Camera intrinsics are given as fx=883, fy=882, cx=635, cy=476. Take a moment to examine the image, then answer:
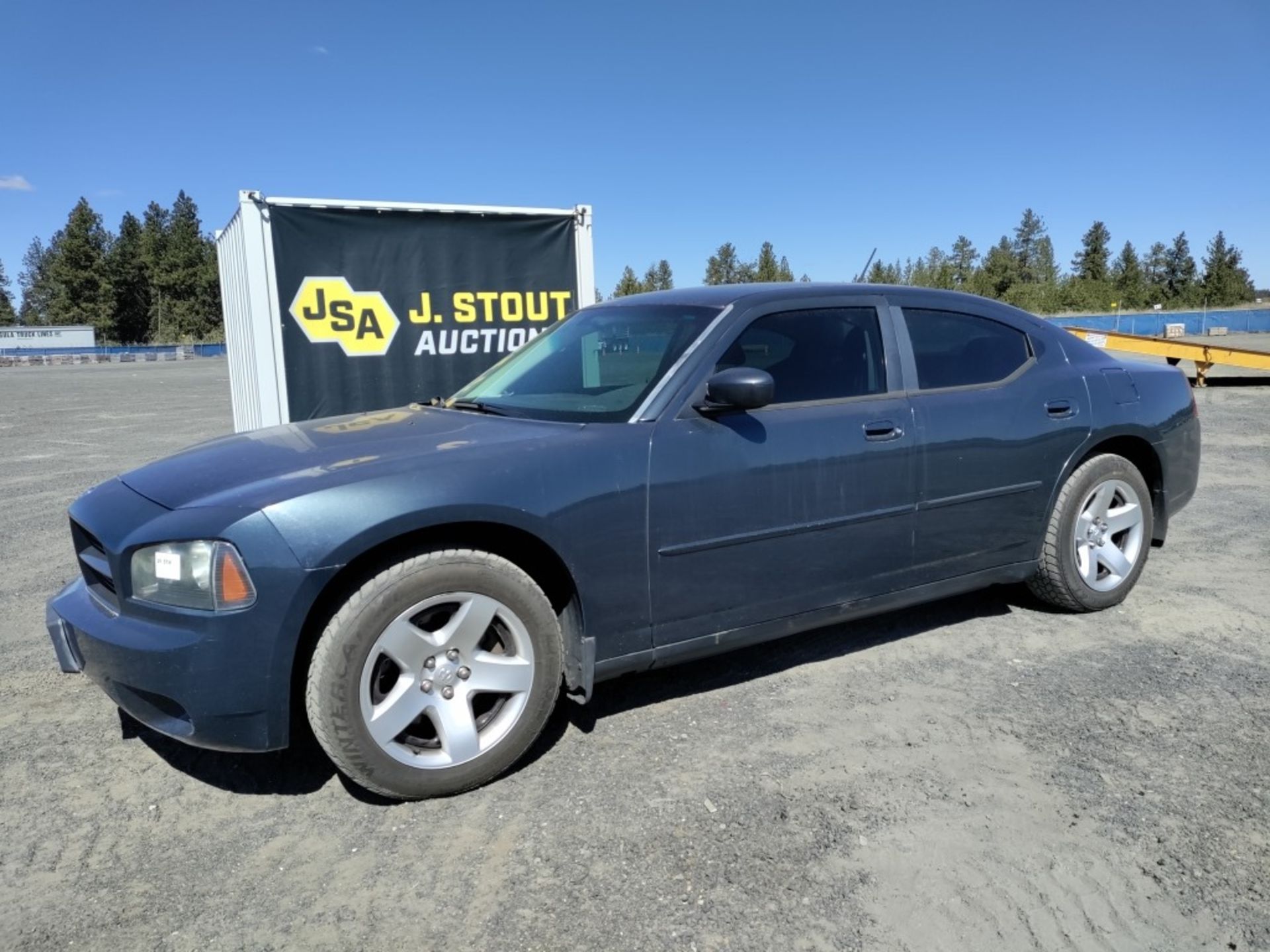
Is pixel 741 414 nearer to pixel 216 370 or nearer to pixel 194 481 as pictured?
pixel 194 481

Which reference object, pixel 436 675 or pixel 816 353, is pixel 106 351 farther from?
pixel 436 675

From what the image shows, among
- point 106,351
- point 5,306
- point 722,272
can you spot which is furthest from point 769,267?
point 5,306

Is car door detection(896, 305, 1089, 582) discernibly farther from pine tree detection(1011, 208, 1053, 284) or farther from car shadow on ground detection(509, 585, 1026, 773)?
pine tree detection(1011, 208, 1053, 284)

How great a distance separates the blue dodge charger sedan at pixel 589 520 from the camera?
8.46 ft

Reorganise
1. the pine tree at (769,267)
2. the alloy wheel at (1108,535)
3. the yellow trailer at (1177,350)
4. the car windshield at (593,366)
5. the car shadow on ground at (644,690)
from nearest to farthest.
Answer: the car shadow on ground at (644,690), the car windshield at (593,366), the alloy wheel at (1108,535), the yellow trailer at (1177,350), the pine tree at (769,267)

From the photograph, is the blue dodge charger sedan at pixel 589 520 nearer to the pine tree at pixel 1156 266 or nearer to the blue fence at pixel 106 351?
the blue fence at pixel 106 351

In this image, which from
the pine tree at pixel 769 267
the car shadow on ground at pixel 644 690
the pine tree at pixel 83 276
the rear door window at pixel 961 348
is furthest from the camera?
the pine tree at pixel 83 276

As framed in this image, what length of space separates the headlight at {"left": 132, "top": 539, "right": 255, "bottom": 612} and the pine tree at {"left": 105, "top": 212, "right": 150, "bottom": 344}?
97.9 metres

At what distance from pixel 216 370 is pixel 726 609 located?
143 feet

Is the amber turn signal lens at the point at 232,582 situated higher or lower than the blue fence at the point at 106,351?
lower

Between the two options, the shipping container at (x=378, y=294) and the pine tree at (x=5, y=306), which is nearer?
the shipping container at (x=378, y=294)

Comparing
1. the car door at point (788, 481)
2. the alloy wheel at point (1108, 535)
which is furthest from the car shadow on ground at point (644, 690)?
the car door at point (788, 481)

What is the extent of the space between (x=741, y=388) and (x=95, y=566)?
88.2 inches

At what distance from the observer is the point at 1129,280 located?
2906 inches
